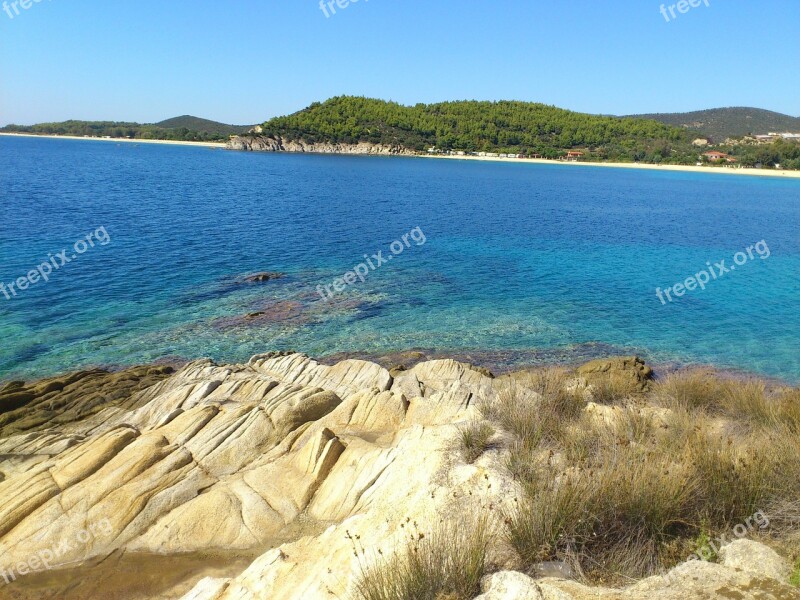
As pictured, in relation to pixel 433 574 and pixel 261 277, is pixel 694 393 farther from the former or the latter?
pixel 261 277

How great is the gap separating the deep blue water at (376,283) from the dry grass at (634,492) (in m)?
13.6

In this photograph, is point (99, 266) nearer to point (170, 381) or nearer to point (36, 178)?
point (170, 381)

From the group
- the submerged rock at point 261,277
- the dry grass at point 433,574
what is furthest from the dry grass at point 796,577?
the submerged rock at point 261,277

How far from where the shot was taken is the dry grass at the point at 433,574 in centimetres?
511

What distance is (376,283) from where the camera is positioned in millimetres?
31500

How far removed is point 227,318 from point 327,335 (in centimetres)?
542

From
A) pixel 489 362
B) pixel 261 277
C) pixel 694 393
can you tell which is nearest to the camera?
pixel 694 393

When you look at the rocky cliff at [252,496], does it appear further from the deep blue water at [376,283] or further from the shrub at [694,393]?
the deep blue water at [376,283]

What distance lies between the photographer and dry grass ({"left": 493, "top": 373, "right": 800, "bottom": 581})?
237 inches

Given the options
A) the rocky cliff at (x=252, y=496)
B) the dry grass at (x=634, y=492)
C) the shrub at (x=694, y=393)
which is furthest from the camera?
the shrub at (x=694, y=393)

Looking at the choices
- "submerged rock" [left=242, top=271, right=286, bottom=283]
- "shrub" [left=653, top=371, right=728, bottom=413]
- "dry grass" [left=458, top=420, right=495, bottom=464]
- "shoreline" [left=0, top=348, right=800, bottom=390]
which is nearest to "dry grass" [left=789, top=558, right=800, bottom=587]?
"dry grass" [left=458, top=420, right=495, bottom=464]

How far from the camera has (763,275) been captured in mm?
36344

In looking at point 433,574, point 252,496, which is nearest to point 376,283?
point 252,496

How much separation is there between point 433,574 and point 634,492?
2.90 m
